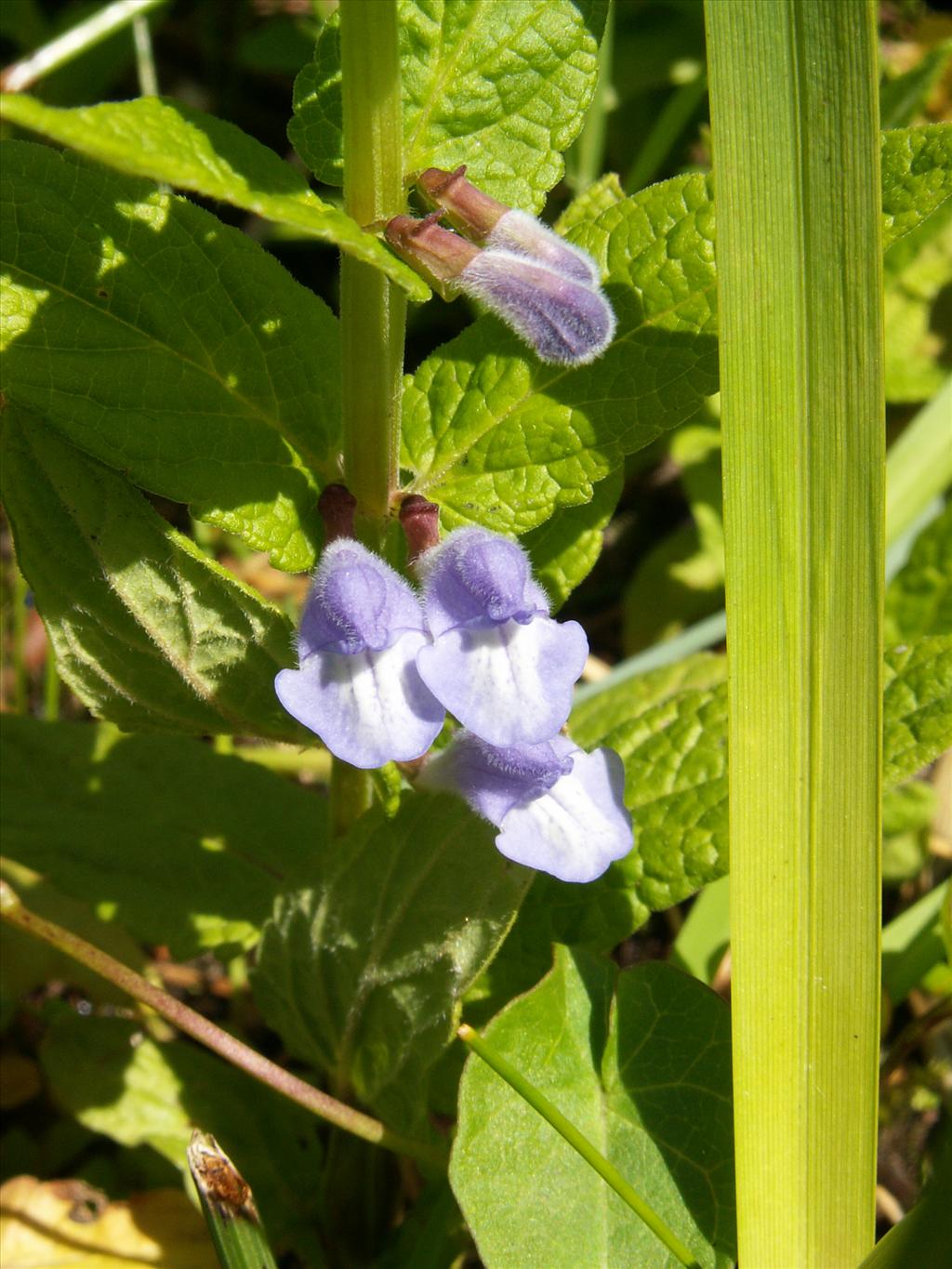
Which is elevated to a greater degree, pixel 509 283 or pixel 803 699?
pixel 509 283

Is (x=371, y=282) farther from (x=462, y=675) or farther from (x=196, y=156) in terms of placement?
(x=462, y=675)

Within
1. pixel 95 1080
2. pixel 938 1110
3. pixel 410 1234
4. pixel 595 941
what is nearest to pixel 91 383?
pixel 595 941

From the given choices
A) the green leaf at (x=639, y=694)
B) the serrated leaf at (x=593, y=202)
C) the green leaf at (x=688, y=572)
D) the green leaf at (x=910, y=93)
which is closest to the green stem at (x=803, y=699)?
the serrated leaf at (x=593, y=202)

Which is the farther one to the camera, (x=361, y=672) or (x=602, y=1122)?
(x=602, y=1122)

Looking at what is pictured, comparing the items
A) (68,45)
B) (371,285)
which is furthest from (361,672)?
(68,45)

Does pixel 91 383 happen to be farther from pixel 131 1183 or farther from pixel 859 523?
pixel 131 1183

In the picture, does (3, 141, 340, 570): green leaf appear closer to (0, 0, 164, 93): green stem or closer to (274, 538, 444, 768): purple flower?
(274, 538, 444, 768): purple flower
